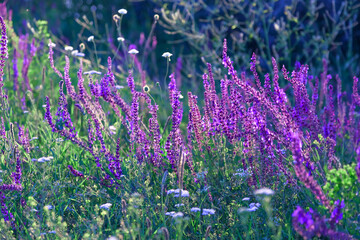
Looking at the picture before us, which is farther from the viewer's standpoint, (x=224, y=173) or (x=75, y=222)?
(x=224, y=173)

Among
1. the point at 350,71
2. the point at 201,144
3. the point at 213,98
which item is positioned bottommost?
the point at 350,71

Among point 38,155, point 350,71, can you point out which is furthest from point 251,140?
point 350,71

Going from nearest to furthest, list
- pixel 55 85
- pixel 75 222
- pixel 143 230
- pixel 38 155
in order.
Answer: pixel 143 230, pixel 75 222, pixel 38 155, pixel 55 85

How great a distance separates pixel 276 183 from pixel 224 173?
35cm

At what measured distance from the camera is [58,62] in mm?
6336

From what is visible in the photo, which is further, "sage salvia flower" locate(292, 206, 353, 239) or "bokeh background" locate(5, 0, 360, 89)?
"bokeh background" locate(5, 0, 360, 89)

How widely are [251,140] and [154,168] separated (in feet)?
2.20

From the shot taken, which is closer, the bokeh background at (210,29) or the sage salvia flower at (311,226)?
the sage salvia flower at (311,226)

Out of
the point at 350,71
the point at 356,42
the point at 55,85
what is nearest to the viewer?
the point at 55,85

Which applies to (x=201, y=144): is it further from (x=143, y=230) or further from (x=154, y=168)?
(x=143, y=230)

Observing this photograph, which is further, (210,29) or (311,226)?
(210,29)

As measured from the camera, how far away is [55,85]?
5.50m

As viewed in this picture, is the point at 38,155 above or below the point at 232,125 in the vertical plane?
below

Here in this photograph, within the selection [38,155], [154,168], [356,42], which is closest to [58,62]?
[38,155]
